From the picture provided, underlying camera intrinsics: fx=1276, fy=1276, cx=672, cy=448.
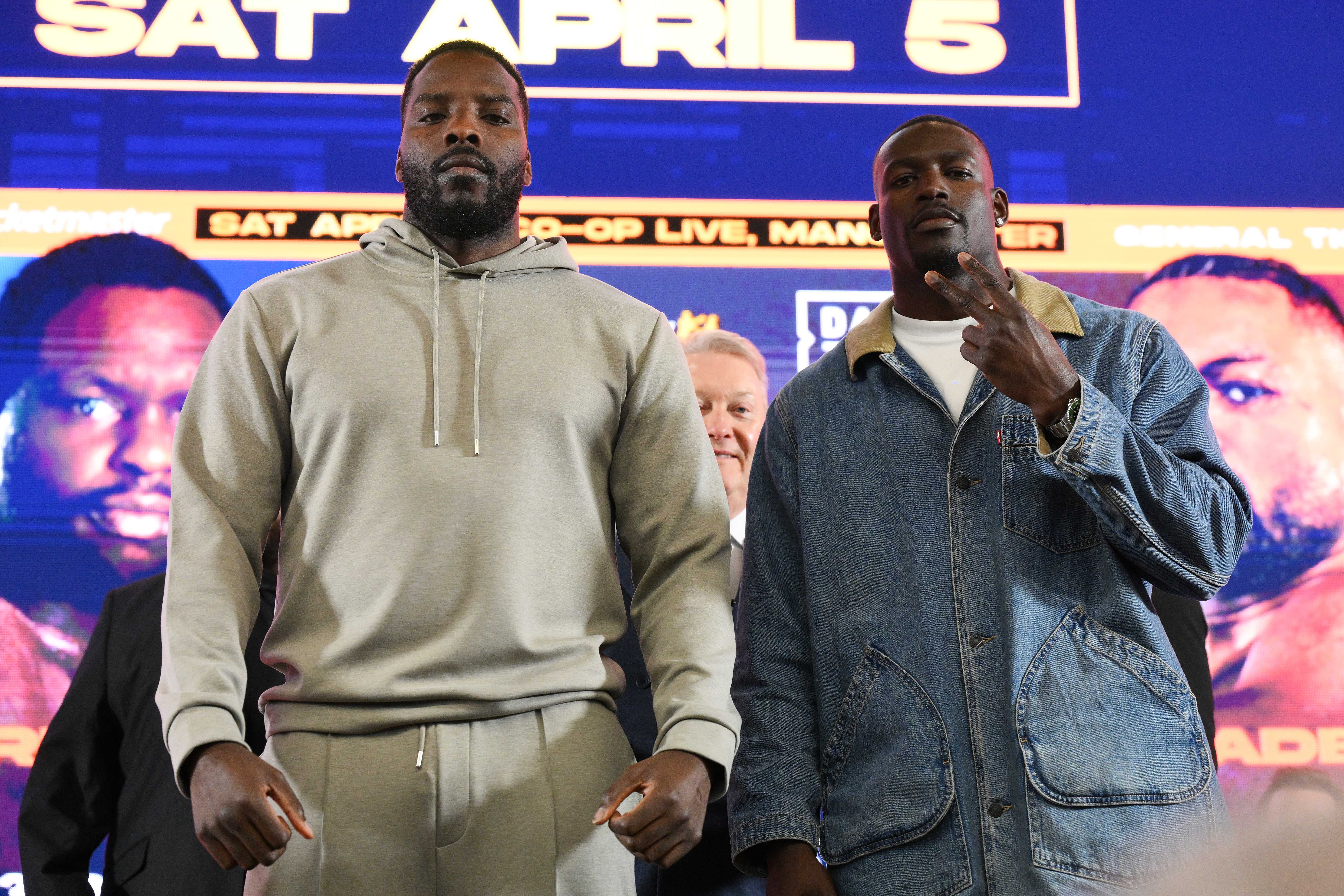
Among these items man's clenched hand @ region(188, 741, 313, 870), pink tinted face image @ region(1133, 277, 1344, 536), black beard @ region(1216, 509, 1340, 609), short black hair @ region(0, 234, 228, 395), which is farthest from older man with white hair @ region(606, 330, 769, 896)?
black beard @ region(1216, 509, 1340, 609)

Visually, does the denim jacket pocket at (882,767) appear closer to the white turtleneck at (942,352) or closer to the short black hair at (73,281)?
the white turtleneck at (942,352)

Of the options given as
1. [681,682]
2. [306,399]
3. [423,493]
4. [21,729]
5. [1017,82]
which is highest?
[1017,82]

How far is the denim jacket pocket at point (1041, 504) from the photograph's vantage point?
155 centimetres

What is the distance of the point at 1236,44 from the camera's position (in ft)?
12.7

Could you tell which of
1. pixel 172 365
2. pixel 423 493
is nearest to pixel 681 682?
pixel 423 493

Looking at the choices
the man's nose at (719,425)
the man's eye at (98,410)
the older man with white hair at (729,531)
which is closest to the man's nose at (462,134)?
the older man with white hair at (729,531)

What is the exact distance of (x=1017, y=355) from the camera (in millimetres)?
1481

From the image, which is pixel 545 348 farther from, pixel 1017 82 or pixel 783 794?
pixel 1017 82

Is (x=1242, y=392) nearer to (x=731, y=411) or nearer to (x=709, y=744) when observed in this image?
(x=731, y=411)

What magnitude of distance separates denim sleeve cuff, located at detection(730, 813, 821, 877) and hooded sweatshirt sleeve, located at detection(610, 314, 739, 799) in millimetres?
96

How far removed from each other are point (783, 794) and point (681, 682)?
9.1 inches

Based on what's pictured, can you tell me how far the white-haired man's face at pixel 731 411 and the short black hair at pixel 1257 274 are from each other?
159 cm

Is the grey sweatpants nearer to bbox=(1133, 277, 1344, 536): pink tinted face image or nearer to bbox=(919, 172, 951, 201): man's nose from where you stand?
bbox=(919, 172, 951, 201): man's nose

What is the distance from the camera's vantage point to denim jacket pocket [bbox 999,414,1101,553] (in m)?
1.55
